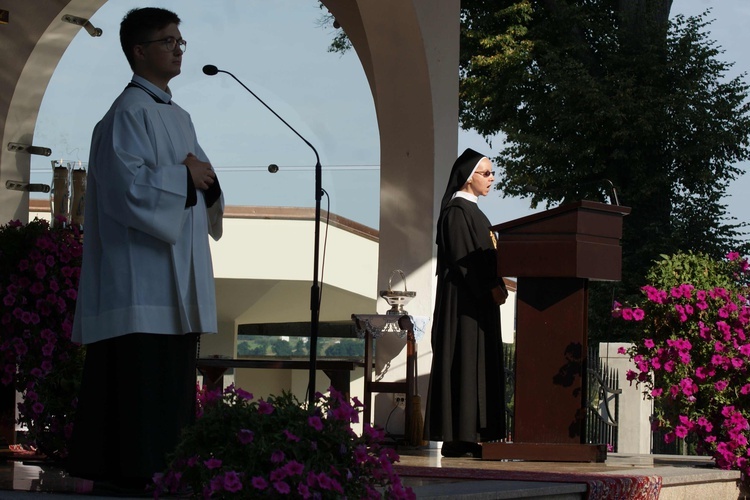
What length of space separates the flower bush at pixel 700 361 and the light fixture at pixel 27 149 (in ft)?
12.5

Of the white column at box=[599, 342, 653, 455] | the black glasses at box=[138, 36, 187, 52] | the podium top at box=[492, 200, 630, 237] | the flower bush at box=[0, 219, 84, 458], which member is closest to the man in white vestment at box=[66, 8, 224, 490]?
the black glasses at box=[138, 36, 187, 52]

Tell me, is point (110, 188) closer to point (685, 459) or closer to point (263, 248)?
point (685, 459)

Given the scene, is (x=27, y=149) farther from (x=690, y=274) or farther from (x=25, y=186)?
(x=690, y=274)

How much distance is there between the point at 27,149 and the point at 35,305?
100.0 inches

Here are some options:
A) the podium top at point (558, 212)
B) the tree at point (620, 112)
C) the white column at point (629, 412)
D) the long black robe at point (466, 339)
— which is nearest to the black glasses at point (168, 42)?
the podium top at point (558, 212)

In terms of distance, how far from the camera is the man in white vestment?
3.62 metres

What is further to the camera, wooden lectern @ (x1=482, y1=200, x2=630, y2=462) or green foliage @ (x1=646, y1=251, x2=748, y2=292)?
green foliage @ (x1=646, y1=251, x2=748, y2=292)

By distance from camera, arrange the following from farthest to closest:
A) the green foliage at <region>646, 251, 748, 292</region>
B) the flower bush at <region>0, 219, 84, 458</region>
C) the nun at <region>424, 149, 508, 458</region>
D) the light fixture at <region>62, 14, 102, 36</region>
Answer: the light fixture at <region>62, 14, 102, 36</region>
the nun at <region>424, 149, 508, 458</region>
the green foliage at <region>646, 251, 748, 292</region>
the flower bush at <region>0, 219, 84, 458</region>

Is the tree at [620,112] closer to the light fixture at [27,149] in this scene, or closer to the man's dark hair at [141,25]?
the light fixture at [27,149]

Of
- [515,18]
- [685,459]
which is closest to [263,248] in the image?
[515,18]

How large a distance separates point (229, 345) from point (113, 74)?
5.09 m

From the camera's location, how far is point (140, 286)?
3658 mm

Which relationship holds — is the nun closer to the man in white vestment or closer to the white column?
the man in white vestment

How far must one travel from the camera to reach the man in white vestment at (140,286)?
11.9 feet
